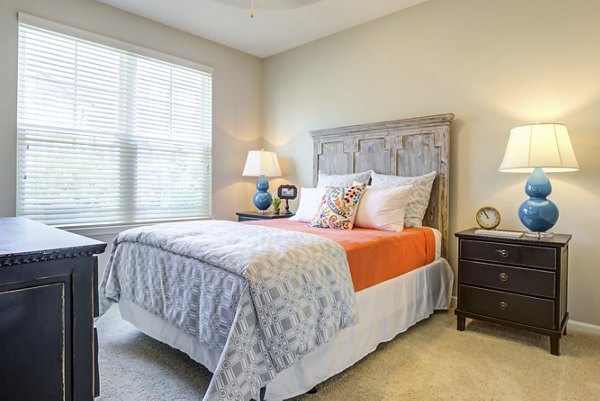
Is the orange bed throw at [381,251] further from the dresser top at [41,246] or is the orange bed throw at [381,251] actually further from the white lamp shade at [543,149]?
the dresser top at [41,246]

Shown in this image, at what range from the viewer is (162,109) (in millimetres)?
3752

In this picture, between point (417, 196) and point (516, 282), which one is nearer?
point (516, 282)

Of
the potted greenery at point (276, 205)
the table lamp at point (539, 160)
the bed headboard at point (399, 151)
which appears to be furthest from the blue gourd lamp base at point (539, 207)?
the potted greenery at point (276, 205)

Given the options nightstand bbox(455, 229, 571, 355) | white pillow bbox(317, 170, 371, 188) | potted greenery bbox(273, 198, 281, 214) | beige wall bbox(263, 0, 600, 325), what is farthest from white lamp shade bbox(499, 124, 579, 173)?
potted greenery bbox(273, 198, 281, 214)

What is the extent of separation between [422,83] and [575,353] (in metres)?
2.34

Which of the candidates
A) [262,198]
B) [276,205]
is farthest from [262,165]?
[276,205]

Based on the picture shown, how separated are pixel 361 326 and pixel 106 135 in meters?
2.85

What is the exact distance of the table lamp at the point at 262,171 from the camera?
4039 millimetres

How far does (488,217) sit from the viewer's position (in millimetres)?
2703

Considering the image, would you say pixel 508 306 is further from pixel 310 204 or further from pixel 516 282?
pixel 310 204

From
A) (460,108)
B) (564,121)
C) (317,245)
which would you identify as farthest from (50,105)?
(564,121)

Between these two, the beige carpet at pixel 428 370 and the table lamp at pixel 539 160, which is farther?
the table lamp at pixel 539 160

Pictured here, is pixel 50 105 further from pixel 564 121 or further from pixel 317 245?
pixel 564 121

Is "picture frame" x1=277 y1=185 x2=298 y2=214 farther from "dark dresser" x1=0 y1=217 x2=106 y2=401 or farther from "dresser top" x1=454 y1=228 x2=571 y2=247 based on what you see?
"dark dresser" x1=0 y1=217 x2=106 y2=401
